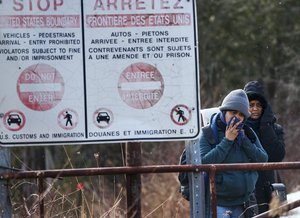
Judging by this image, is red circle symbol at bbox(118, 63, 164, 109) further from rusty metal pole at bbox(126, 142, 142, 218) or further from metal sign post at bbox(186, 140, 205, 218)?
metal sign post at bbox(186, 140, 205, 218)

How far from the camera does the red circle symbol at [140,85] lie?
8195 mm

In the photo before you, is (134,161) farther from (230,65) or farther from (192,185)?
(230,65)

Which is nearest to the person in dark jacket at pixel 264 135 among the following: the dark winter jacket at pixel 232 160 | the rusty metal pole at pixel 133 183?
the dark winter jacket at pixel 232 160

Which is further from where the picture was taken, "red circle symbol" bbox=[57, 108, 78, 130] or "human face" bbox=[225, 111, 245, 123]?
"human face" bbox=[225, 111, 245, 123]

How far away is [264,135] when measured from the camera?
1051cm

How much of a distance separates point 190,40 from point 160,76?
0.33 metres

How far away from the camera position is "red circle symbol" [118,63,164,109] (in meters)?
8.20

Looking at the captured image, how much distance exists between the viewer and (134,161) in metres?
8.23

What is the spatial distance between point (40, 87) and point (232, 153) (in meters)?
1.86

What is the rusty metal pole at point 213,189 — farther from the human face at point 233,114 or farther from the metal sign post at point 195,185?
the human face at point 233,114

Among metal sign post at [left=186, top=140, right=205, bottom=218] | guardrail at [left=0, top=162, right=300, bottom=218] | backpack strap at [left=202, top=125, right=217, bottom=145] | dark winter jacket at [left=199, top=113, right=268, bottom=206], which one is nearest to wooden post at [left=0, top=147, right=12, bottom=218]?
guardrail at [left=0, top=162, right=300, bottom=218]

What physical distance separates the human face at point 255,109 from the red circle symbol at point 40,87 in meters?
2.94

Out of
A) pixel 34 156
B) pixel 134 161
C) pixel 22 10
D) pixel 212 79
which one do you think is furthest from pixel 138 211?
pixel 212 79

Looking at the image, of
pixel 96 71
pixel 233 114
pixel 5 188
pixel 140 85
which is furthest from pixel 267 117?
pixel 5 188
